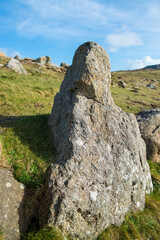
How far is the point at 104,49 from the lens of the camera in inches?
390

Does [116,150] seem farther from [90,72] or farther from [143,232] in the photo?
[90,72]

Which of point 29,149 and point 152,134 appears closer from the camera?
point 29,149

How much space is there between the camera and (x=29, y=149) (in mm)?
7855

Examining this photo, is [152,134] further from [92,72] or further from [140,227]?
[140,227]

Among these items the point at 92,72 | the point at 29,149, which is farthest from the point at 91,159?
the point at 92,72

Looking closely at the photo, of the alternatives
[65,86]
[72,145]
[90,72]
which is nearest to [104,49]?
[90,72]

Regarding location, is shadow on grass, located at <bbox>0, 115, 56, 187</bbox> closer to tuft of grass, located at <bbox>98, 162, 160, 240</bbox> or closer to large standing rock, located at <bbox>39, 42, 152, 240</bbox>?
large standing rock, located at <bbox>39, 42, 152, 240</bbox>

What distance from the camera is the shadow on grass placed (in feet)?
21.9

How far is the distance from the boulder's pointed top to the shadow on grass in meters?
2.99

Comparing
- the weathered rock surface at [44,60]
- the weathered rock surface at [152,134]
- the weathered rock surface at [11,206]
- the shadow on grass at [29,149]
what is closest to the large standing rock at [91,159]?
the shadow on grass at [29,149]

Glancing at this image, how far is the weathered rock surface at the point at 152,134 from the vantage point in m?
13.4

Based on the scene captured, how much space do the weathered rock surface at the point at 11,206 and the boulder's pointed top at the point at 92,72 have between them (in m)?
5.17

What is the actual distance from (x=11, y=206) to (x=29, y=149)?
2.60 metres

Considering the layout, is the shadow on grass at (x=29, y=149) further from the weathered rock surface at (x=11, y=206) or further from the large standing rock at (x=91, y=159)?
the large standing rock at (x=91, y=159)
